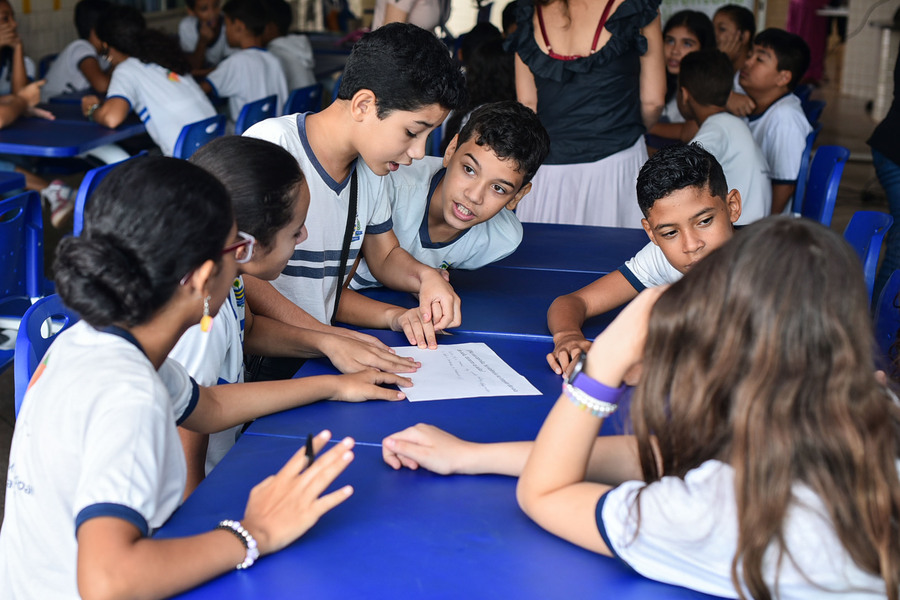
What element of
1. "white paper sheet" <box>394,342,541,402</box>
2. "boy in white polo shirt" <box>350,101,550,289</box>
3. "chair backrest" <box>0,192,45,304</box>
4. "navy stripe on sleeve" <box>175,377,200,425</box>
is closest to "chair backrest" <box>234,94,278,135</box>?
"chair backrest" <box>0,192,45,304</box>

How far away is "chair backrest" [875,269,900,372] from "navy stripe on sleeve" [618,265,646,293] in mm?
506

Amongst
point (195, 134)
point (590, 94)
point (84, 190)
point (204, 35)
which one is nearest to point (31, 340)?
point (84, 190)

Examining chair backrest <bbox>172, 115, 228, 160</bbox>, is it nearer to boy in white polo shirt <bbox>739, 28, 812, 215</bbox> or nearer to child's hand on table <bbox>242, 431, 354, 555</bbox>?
boy in white polo shirt <bbox>739, 28, 812, 215</bbox>

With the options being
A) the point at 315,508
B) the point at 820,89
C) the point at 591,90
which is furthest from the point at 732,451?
the point at 820,89

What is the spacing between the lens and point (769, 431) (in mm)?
932

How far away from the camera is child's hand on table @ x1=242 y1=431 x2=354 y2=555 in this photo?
105cm

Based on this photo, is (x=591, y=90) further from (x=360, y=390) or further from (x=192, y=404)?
(x=192, y=404)

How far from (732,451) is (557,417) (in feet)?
0.70

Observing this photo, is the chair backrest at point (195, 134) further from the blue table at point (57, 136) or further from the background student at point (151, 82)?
the background student at point (151, 82)

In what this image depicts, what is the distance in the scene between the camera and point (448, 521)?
1135mm

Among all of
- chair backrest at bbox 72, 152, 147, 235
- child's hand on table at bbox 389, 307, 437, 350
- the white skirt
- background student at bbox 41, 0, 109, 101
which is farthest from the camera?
background student at bbox 41, 0, 109, 101

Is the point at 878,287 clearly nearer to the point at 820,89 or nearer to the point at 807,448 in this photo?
the point at 807,448

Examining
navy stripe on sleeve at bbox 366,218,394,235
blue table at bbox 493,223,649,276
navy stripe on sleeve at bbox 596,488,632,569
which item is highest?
navy stripe on sleeve at bbox 366,218,394,235

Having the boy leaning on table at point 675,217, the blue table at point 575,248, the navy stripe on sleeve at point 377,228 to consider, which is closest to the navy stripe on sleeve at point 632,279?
the boy leaning on table at point 675,217
